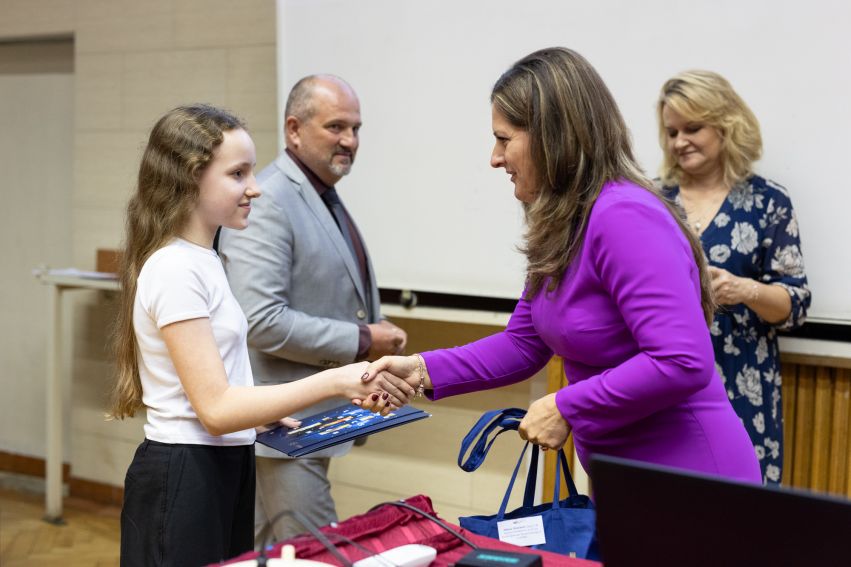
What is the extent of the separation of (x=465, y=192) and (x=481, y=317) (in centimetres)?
46

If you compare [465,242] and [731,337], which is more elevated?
[465,242]

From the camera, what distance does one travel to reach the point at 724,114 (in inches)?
109

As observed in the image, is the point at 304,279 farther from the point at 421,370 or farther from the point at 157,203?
the point at 157,203

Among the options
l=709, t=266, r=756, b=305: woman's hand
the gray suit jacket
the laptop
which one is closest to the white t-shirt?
the gray suit jacket

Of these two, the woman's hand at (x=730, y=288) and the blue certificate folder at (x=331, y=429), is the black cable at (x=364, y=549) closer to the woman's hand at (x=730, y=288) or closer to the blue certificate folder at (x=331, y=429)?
the blue certificate folder at (x=331, y=429)

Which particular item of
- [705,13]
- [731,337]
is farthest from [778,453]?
[705,13]

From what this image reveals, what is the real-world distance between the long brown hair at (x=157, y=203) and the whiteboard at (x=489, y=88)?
165 cm

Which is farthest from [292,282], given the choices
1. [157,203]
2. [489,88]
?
[489,88]

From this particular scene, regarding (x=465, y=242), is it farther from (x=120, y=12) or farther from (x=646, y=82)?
(x=120, y=12)

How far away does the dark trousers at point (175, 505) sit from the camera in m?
1.74

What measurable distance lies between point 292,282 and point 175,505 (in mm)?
1020

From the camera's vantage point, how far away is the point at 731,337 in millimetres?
2766

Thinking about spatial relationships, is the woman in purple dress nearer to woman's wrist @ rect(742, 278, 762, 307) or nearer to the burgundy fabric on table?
the burgundy fabric on table

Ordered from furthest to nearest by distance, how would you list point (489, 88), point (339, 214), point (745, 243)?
point (489, 88) → point (339, 214) → point (745, 243)
